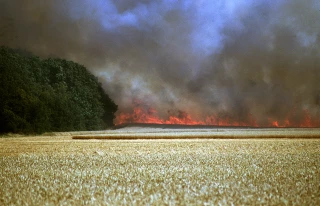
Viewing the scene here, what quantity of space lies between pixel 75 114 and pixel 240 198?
3595 cm

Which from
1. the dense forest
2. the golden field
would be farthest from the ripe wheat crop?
the dense forest

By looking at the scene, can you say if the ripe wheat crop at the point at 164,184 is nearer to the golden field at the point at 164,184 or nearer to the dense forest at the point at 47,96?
the golden field at the point at 164,184

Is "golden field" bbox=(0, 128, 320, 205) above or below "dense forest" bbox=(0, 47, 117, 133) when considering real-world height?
below

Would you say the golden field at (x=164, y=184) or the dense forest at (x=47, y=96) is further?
the dense forest at (x=47, y=96)

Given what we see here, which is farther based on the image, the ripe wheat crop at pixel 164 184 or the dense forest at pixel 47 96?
the dense forest at pixel 47 96

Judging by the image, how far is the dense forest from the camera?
27711 mm

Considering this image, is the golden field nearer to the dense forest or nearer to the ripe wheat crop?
the ripe wheat crop

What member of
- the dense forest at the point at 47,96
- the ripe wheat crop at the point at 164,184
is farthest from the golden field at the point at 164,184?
the dense forest at the point at 47,96

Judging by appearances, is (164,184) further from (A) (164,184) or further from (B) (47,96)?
(B) (47,96)

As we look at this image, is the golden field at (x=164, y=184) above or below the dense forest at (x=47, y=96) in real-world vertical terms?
below

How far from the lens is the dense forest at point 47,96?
90.9ft

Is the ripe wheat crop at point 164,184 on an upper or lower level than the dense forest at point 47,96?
lower

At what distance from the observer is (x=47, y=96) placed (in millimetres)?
32812

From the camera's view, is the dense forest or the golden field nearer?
the golden field
